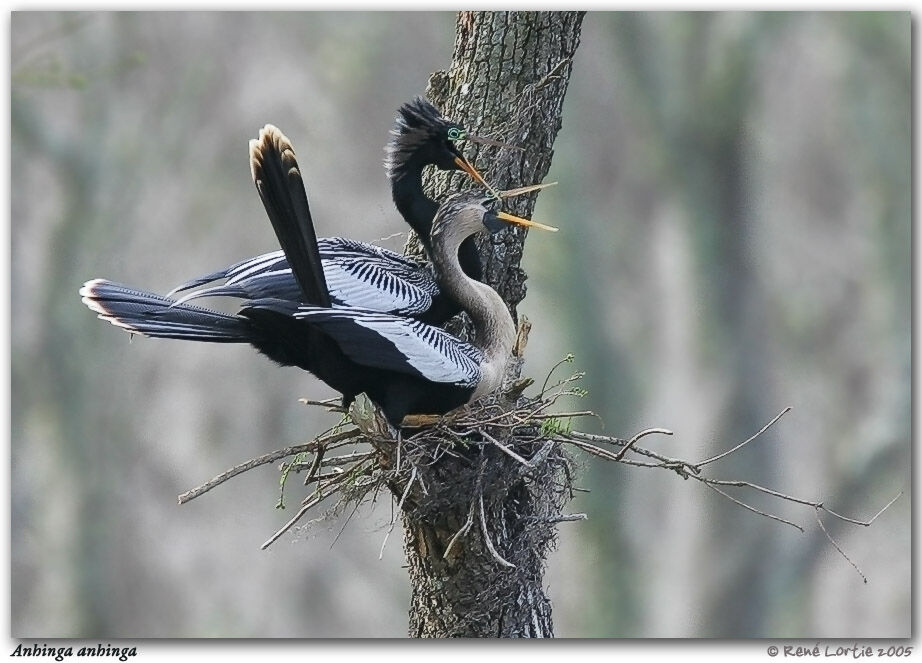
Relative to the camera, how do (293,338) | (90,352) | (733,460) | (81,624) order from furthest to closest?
(81,624)
(90,352)
(733,460)
(293,338)

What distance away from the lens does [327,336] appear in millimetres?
3965

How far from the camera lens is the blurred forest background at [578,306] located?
10953 millimetres

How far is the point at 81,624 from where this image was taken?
1228 cm

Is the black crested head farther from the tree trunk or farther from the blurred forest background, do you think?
the blurred forest background

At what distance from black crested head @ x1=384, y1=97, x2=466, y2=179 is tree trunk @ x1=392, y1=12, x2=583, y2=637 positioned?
16.0 inches

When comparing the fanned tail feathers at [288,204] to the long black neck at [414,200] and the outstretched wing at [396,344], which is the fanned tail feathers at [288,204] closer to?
the outstretched wing at [396,344]

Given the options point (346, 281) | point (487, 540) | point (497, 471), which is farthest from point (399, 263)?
point (487, 540)

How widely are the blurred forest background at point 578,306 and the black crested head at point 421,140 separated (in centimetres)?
557

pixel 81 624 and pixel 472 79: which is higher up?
pixel 472 79

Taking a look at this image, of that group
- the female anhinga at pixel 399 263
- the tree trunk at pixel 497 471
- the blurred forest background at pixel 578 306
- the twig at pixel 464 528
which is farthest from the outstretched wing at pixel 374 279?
the blurred forest background at pixel 578 306

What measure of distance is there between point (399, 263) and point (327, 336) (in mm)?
756

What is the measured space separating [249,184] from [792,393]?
6.28 m

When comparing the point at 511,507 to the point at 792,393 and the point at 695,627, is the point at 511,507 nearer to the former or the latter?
the point at 695,627

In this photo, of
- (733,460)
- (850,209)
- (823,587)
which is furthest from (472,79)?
(850,209)
